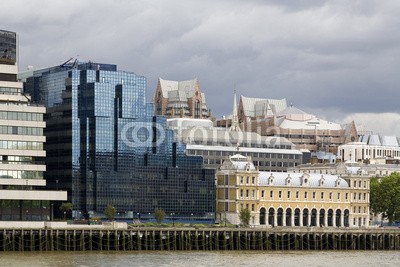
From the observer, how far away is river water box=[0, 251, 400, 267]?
149000 mm

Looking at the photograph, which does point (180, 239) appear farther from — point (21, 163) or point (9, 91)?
point (9, 91)

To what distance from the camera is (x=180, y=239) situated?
7126 inches

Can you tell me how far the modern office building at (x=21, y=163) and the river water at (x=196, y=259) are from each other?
19.1 metres

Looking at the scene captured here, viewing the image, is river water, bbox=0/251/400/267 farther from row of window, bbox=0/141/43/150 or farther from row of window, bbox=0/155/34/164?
row of window, bbox=0/141/43/150

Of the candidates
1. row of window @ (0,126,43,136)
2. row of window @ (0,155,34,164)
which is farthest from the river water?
row of window @ (0,126,43,136)

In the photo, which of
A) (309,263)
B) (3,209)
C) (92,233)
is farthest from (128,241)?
(309,263)

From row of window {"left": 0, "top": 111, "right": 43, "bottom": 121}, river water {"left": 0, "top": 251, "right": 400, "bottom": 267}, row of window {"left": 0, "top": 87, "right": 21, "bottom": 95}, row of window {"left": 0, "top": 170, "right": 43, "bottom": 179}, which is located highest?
row of window {"left": 0, "top": 87, "right": 21, "bottom": 95}

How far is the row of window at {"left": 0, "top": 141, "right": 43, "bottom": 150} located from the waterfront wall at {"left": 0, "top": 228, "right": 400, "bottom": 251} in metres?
17.6

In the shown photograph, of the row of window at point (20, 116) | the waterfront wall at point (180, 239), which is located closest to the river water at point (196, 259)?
the waterfront wall at point (180, 239)

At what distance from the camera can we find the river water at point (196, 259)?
149 meters

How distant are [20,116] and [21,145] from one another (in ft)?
13.3

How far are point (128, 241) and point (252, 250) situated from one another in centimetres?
1958

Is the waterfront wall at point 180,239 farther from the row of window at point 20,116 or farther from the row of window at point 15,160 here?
the row of window at point 20,116

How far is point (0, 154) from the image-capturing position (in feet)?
593
